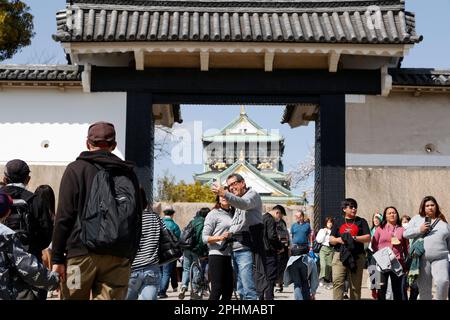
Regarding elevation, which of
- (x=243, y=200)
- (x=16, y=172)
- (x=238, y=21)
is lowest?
(x=243, y=200)

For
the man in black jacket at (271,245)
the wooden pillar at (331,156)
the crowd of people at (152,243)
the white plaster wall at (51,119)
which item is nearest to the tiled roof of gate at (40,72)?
the white plaster wall at (51,119)

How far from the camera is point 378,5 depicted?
54.7 ft

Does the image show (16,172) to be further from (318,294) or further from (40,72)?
(318,294)

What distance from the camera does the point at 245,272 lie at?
34.1 ft

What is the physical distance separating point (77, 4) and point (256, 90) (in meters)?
3.89

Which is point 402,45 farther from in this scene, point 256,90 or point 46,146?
point 46,146

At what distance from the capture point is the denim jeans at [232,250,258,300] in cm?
1021

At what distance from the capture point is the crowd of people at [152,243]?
20.9 feet

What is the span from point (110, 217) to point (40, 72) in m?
10.5

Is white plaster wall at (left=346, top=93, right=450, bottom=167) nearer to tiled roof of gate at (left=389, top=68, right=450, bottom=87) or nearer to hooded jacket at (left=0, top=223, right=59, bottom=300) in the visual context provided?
tiled roof of gate at (left=389, top=68, right=450, bottom=87)

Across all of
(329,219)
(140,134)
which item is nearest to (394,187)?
(329,219)

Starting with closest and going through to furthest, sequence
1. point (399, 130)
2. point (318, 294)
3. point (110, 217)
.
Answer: point (110, 217), point (399, 130), point (318, 294)

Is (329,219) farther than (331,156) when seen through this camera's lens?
No

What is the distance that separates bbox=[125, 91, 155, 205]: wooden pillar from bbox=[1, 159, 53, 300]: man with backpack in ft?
25.6
